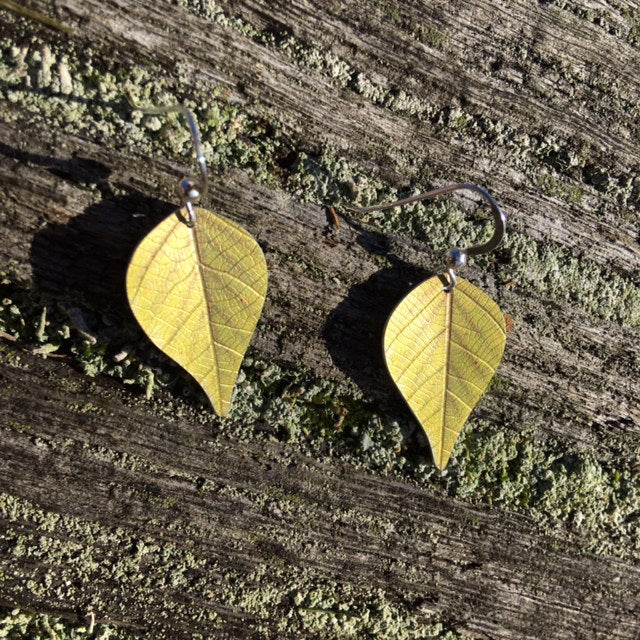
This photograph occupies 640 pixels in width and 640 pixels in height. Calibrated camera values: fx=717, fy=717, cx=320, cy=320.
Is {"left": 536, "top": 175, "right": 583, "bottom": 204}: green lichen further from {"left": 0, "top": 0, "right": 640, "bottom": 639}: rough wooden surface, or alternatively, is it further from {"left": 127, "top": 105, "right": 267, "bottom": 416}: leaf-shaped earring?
{"left": 127, "top": 105, "right": 267, "bottom": 416}: leaf-shaped earring

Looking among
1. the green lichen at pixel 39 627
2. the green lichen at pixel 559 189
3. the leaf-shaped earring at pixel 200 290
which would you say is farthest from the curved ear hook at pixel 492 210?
the green lichen at pixel 39 627

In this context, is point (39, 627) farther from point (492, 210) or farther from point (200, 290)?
point (492, 210)

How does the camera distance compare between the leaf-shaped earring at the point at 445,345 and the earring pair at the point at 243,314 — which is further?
the leaf-shaped earring at the point at 445,345

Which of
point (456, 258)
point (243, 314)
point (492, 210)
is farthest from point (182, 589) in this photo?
point (492, 210)

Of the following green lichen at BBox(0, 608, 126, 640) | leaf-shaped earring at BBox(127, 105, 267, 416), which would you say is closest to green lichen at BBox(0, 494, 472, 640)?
green lichen at BBox(0, 608, 126, 640)

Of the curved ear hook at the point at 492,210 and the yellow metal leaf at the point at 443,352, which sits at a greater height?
the curved ear hook at the point at 492,210

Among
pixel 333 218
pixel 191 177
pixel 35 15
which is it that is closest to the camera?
pixel 35 15

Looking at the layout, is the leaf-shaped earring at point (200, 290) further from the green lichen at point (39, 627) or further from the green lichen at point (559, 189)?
the green lichen at point (559, 189)

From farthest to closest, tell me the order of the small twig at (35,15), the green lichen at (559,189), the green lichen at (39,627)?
the green lichen at (559,189) < the green lichen at (39,627) < the small twig at (35,15)
